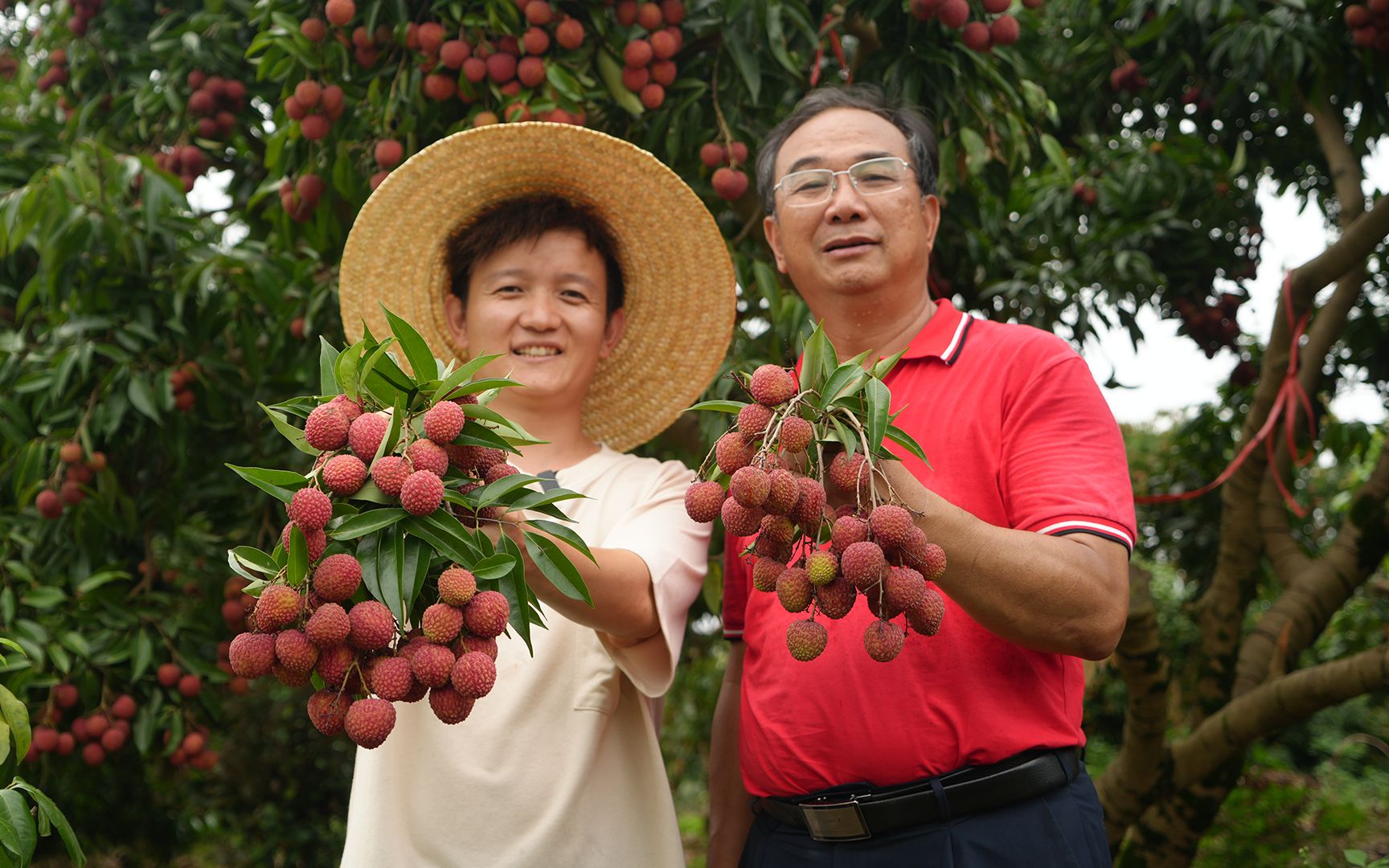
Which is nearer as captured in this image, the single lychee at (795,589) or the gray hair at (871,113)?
the single lychee at (795,589)

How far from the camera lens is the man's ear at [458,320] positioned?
213 cm

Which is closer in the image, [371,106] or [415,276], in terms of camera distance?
[415,276]

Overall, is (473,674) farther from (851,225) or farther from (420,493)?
(851,225)

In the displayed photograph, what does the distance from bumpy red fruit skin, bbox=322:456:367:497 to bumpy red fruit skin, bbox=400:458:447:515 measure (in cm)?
5

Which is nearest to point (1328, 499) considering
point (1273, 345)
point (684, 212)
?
point (1273, 345)

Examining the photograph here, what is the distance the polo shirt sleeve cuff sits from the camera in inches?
57.3

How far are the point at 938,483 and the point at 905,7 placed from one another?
4.18 ft

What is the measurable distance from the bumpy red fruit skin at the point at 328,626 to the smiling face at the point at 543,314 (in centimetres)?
80

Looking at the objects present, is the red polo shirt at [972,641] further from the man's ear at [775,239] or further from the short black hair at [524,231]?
the short black hair at [524,231]

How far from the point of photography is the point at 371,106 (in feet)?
8.16

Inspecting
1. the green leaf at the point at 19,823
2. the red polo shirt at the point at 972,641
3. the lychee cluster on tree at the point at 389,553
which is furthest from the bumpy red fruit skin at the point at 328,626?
the red polo shirt at the point at 972,641

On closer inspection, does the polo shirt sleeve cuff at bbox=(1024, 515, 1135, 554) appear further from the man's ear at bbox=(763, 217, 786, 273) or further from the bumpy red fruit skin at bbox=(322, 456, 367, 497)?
the bumpy red fruit skin at bbox=(322, 456, 367, 497)

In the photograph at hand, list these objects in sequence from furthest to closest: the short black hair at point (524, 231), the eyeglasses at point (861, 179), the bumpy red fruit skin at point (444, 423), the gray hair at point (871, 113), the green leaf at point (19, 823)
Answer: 1. the short black hair at point (524, 231)
2. the gray hair at point (871, 113)
3. the eyeglasses at point (861, 179)
4. the green leaf at point (19, 823)
5. the bumpy red fruit skin at point (444, 423)

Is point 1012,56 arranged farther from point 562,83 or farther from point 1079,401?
point 1079,401
